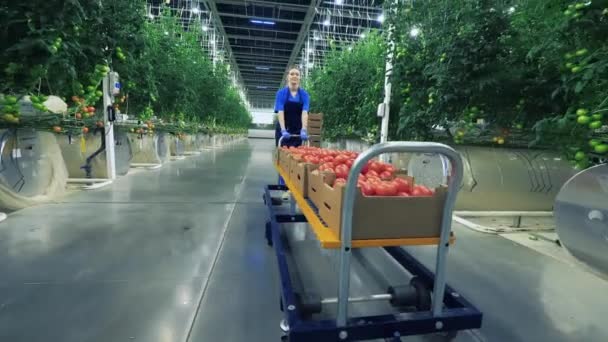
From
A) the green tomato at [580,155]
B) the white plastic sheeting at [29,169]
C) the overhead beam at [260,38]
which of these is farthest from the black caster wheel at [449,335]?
the overhead beam at [260,38]

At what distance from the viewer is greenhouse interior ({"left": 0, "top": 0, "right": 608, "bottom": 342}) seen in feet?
3.85

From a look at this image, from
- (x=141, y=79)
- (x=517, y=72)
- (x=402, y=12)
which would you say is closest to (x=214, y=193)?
(x=141, y=79)

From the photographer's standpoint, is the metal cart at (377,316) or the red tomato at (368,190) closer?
the metal cart at (377,316)

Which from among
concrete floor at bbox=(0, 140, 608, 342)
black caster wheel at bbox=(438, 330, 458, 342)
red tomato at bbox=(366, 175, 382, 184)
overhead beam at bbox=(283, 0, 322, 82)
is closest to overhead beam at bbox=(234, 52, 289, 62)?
overhead beam at bbox=(283, 0, 322, 82)

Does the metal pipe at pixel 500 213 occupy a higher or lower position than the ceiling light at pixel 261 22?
lower

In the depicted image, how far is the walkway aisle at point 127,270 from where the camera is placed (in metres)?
1.35

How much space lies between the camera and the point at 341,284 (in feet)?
3.40

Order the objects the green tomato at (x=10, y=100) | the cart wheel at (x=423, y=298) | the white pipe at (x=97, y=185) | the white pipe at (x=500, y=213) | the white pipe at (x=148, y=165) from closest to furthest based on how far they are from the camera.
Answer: the cart wheel at (x=423, y=298)
the green tomato at (x=10, y=100)
the white pipe at (x=500, y=213)
the white pipe at (x=97, y=185)
the white pipe at (x=148, y=165)

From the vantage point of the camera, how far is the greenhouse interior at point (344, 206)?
46.3 inches

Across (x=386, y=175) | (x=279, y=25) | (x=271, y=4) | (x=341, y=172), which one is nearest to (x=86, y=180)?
(x=341, y=172)

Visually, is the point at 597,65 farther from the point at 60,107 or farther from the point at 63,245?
the point at 60,107

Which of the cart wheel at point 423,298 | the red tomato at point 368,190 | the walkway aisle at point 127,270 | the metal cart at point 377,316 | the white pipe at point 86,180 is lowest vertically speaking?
the walkway aisle at point 127,270

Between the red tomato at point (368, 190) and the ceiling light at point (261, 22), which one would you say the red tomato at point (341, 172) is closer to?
the red tomato at point (368, 190)

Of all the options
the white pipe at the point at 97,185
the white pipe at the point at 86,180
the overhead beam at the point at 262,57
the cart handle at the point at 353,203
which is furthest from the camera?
the overhead beam at the point at 262,57
